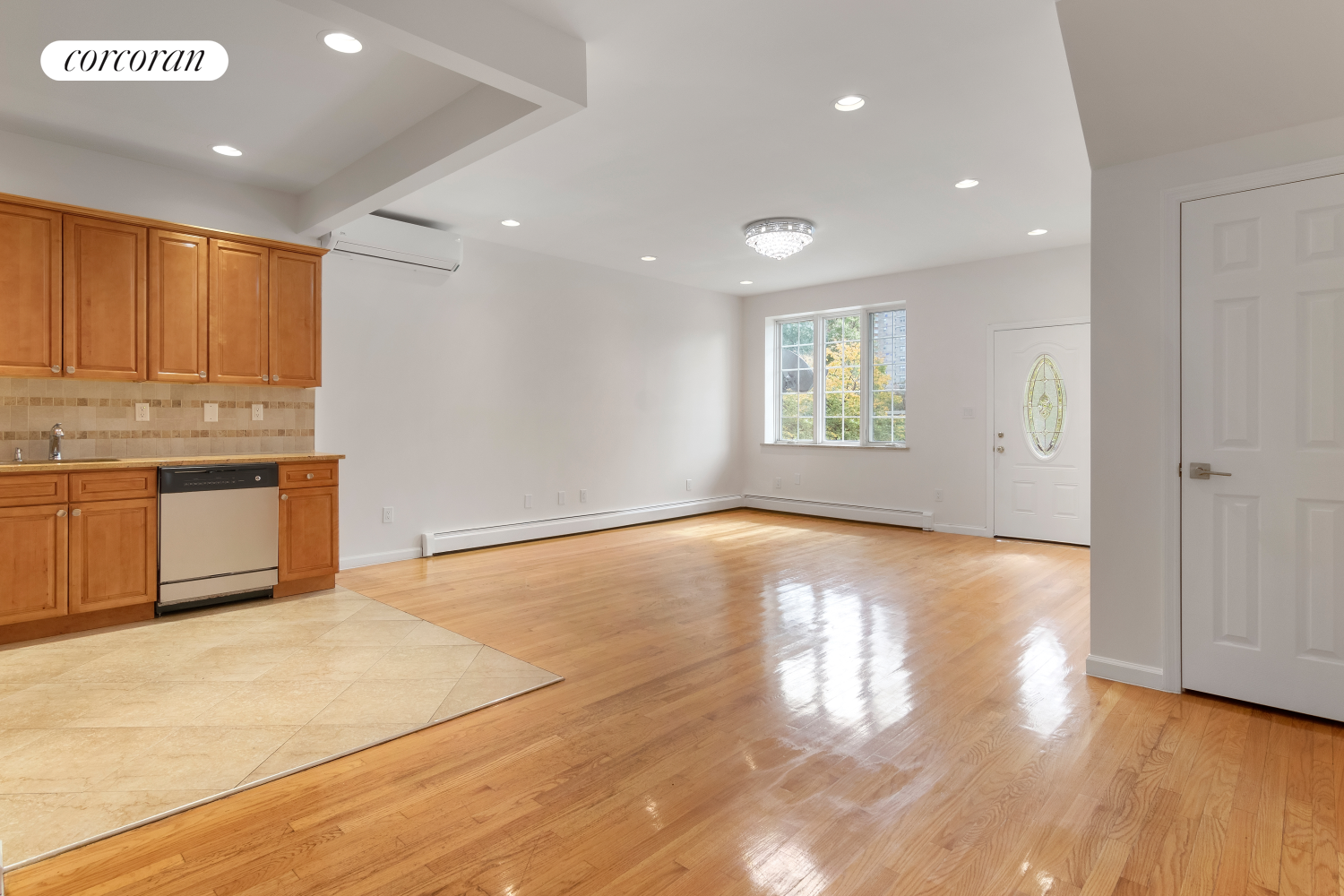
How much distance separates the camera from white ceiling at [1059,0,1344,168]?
2316mm

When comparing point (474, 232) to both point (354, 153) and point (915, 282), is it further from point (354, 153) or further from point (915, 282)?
point (915, 282)

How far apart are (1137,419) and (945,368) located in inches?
166

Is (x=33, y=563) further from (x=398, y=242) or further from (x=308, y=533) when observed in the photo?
(x=398, y=242)

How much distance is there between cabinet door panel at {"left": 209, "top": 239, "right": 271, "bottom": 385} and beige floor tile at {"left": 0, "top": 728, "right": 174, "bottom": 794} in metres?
2.60

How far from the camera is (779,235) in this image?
5.32m

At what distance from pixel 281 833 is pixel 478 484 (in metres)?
4.34

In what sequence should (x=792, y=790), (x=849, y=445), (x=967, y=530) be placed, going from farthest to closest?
(x=849, y=445) → (x=967, y=530) → (x=792, y=790)

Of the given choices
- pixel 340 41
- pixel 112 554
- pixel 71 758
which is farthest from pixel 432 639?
pixel 340 41

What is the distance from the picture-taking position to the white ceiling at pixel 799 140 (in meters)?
2.75

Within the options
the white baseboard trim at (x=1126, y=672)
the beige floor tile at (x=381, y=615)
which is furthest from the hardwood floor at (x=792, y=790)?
the beige floor tile at (x=381, y=615)

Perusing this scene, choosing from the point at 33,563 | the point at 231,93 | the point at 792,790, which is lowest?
the point at 792,790

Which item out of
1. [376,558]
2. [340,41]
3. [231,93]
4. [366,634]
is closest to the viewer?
[340,41]

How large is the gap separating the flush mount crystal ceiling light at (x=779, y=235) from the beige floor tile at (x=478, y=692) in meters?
3.82

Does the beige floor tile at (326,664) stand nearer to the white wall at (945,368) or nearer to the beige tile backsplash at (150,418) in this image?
the beige tile backsplash at (150,418)
